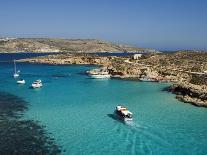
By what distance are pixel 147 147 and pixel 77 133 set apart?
9323 millimetres

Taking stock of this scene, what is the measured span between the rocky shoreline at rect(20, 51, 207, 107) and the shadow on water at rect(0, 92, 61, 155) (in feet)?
95.4

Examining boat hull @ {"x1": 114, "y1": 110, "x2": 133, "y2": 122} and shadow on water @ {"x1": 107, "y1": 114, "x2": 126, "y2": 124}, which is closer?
boat hull @ {"x1": 114, "y1": 110, "x2": 133, "y2": 122}

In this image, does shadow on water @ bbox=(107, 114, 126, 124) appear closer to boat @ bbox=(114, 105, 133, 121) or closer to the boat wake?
boat @ bbox=(114, 105, 133, 121)

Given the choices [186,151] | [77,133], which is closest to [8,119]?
[77,133]

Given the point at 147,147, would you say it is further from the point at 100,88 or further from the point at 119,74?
the point at 119,74

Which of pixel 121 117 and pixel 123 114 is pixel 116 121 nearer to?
pixel 121 117

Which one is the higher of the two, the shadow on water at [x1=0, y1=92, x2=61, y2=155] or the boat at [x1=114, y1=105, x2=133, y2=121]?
the boat at [x1=114, y1=105, x2=133, y2=121]

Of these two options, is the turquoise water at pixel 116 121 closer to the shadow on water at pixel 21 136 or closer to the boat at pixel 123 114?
the boat at pixel 123 114

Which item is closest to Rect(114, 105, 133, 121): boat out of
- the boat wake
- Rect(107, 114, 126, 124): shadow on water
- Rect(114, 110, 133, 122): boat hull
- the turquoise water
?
Rect(114, 110, 133, 122): boat hull

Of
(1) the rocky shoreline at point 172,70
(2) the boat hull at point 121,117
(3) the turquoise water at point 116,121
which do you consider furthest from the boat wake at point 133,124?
(1) the rocky shoreline at point 172,70

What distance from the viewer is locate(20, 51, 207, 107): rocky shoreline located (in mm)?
69856

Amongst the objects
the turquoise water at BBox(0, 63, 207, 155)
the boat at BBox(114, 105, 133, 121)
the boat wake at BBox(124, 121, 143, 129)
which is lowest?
the turquoise water at BBox(0, 63, 207, 155)

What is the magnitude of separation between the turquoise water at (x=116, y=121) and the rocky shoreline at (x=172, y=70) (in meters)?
3.47

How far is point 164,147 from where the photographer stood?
40156 millimetres
